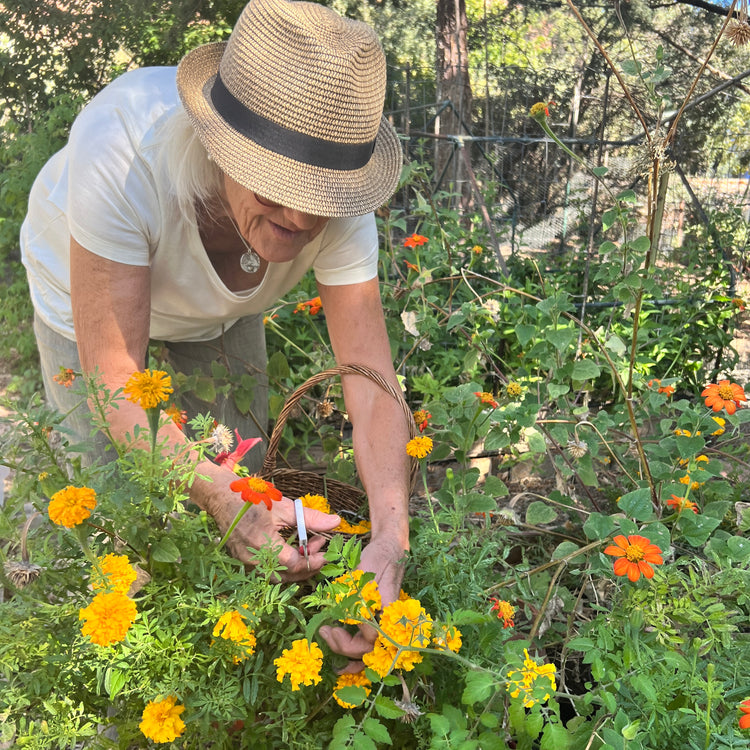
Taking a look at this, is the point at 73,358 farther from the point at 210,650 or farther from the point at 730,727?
the point at 730,727

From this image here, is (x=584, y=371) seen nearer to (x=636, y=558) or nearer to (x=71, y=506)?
(x=636, y=558)

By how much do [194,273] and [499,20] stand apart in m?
5.26

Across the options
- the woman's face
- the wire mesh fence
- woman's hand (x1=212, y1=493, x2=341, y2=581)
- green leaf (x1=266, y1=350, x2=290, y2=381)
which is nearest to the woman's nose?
the woman's face

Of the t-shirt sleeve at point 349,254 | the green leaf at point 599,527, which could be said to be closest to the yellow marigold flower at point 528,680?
the green leaf at point 599,527

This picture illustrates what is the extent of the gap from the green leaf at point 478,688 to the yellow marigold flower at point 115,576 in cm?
46

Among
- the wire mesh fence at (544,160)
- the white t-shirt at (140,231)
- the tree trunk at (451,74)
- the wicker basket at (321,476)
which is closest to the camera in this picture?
the white t-shirt at (140,231)

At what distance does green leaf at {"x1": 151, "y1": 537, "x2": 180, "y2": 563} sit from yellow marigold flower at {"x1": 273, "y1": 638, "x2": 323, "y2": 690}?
213 mm

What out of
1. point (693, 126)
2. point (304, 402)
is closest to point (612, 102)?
point (693, 126)

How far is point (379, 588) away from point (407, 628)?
23cm

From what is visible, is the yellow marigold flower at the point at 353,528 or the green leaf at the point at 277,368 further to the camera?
the green leaf at the point at 277,368

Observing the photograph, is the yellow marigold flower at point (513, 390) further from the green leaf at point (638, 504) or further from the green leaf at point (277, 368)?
the green leaf at point (277, 368)

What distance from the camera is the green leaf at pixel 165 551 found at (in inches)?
42.7

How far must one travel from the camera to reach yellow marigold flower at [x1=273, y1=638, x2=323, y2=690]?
3.29 ft

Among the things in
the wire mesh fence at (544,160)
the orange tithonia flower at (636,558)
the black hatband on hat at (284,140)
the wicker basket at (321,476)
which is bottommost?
the wire mesh fence at (544,160)
